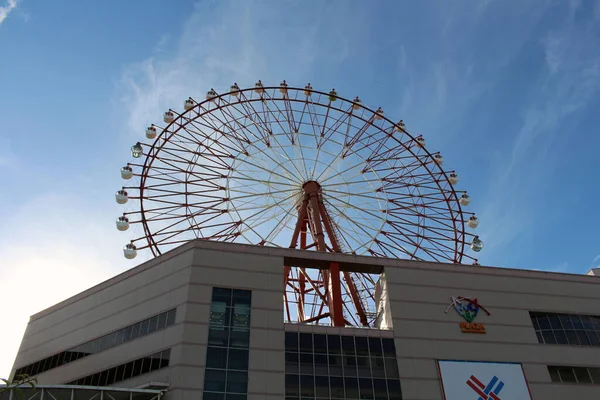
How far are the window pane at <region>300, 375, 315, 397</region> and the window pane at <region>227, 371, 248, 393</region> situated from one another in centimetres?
312

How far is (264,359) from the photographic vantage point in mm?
30953

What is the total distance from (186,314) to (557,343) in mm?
23488

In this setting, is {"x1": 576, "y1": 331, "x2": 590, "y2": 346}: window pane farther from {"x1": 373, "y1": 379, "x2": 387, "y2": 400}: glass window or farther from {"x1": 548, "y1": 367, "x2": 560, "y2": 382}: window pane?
{"x1": 373, "y1": 379, "x2": 387, "y2": 400}: glass window

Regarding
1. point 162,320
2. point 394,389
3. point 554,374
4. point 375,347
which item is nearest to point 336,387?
point 394,389

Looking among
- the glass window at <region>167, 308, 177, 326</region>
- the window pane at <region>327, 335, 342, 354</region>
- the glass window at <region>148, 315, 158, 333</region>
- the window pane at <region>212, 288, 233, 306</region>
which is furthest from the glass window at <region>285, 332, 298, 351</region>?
the glass window at <region>148, 315, 158, 333</region>

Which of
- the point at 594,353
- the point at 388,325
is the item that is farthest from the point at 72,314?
the point at 594,353

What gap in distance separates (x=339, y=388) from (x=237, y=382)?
5811 mm

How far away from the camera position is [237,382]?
2984cm

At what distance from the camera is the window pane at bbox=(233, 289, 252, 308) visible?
108ft

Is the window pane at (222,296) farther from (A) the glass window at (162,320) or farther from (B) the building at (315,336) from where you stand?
(A) the glass window at (162,320)

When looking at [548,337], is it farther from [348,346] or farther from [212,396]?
[212,396]

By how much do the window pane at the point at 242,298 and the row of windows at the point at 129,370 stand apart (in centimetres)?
479

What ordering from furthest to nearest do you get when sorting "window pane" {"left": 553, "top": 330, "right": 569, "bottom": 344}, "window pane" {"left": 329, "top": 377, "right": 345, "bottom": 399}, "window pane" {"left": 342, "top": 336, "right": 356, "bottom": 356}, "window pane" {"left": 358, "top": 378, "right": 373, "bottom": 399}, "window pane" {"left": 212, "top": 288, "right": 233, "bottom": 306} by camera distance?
1. "window pane" {"left": 553, "top": 330, "right": 569, "bottom": 344}
2. "window pane" {"left": 342, "top": 336, "right": 356, "bottom": 356}
3. "window pane" {"left": 212, "top": 288, "right": 233, "bottom": 306}
4. "window pane" {"left": 358, "top": 378, "right": 373, "bottom": 399}
5. "window pane" {"left": 329, "top": 377, "right": 345, "bottom": 399}

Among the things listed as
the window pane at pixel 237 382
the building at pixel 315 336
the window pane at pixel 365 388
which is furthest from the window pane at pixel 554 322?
the window pane at pixel 237 382
